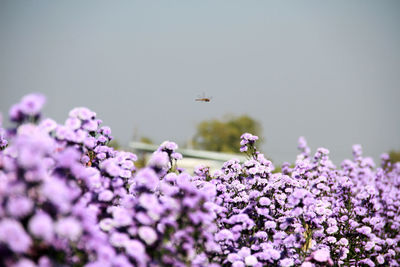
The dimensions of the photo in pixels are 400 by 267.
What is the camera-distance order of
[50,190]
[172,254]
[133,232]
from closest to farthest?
1. [50,190]
2. [133,232]
3. [172,254]

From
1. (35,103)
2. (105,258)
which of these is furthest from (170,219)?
(35,103)

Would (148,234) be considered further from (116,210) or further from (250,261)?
(250,261)

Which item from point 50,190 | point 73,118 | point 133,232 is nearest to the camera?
point 50,190

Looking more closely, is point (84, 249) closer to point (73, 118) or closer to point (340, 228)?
point (73, 118)

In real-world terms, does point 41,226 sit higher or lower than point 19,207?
lower

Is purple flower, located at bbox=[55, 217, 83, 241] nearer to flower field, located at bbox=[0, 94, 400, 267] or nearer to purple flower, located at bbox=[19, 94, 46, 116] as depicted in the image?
flower field, located at bbox=[0, 94, 400, 267]

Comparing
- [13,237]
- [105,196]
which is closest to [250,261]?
[105,196]

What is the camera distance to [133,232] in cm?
304

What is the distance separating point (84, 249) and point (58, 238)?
0.38 m

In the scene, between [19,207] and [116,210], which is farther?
[116,210]

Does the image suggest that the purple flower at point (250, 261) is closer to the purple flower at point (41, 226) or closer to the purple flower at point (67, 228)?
the purple flower at point (67, 228)

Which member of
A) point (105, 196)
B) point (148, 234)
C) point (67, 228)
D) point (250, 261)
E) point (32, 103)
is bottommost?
point (250, 261)

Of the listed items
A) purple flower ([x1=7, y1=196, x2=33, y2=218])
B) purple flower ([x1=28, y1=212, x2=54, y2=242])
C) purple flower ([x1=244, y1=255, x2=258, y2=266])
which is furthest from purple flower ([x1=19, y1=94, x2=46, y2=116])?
purple flower ([x1=244, y1=255, x2=258, y2=266])

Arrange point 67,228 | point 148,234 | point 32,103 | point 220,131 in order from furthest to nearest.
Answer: point 220,131, point 148,234, point 32,103, point 67,228
